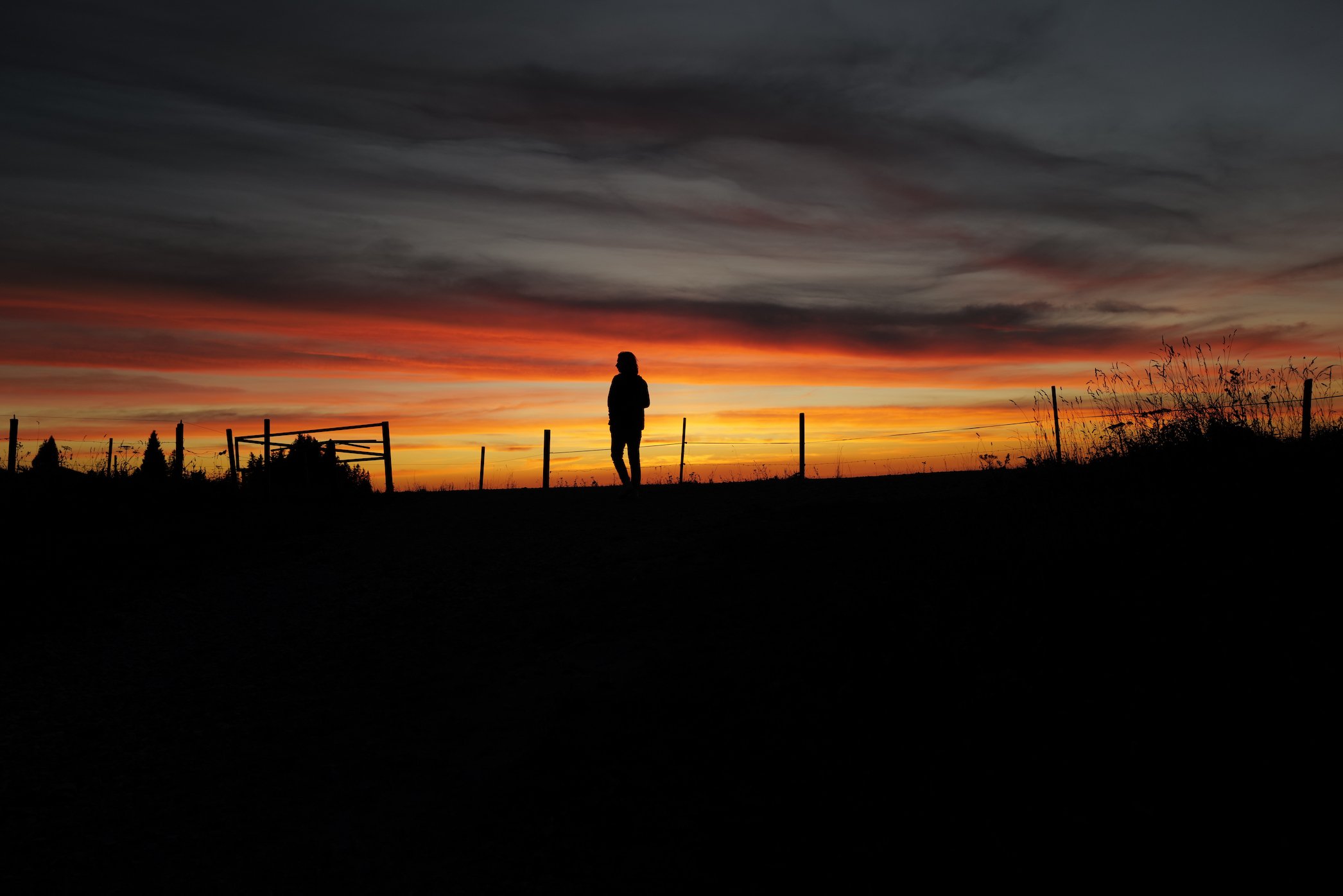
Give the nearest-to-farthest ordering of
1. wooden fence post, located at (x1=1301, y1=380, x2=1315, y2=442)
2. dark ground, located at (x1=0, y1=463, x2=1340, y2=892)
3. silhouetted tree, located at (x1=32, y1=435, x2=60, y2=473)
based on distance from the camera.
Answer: dark ground, located at (x1=0, y1=463, x2=1340, y2=892) → wooden fence post, located at (x1=1301, y1=380, x2=1315, y2=442) → silhouetted tree, located at (x1=32, y1=435, x2=60, y2=473)

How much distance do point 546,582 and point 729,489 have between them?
7621 millimetres

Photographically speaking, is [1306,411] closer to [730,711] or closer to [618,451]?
[618,451]

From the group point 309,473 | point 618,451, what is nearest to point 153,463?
point 309,473

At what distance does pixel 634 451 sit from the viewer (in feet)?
52.2

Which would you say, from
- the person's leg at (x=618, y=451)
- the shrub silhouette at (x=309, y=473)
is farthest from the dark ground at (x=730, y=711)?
the shrub silhouette at (x=309, y=473)

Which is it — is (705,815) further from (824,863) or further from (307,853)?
(307,853)

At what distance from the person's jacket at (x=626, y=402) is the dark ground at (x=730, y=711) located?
474 centimetres

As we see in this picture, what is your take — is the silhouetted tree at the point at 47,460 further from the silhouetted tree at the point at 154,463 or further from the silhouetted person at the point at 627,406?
the silhouetted person at the point at 627,406

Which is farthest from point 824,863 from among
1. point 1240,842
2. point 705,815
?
point 1240,842

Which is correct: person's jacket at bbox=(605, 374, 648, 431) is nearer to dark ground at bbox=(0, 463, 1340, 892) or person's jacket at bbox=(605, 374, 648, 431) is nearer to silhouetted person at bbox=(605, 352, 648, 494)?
silhouetted person at bbox=(605, 352, 648, 494)

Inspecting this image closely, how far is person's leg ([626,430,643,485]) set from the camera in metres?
15.9

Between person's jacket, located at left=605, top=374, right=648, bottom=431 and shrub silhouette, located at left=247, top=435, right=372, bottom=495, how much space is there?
8551mm

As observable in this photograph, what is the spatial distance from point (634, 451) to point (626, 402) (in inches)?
35.1

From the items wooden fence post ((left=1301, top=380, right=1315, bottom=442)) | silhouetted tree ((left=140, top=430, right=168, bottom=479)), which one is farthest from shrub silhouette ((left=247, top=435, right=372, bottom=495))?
wooden fence post ((left=1301, top=380, right=1315, bottom=442))
